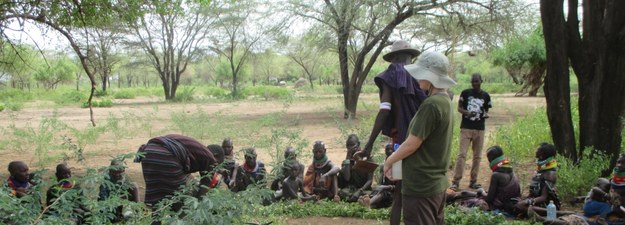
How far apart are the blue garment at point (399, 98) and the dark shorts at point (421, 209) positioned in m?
0.67

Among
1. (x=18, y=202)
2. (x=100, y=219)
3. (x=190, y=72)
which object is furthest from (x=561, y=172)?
(x=190, y=72)

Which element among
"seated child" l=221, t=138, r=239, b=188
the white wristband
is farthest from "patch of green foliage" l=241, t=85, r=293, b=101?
the white wristband

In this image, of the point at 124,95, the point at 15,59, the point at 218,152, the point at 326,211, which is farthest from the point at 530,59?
the point at 124,95

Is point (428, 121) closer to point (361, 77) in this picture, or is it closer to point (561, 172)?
point (561, 172)

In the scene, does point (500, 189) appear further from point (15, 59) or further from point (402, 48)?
point (15, 59)

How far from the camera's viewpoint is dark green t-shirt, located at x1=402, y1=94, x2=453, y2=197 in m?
2.73

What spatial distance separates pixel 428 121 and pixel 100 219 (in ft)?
5.57

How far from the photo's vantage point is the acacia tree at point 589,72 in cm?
562

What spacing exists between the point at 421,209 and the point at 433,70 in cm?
77

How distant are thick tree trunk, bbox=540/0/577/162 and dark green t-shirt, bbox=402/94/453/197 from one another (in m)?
3.62

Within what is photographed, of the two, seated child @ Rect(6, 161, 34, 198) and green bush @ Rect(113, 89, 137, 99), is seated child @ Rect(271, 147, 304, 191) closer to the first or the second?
seated child @ Rect(6, 161, 34, 198)

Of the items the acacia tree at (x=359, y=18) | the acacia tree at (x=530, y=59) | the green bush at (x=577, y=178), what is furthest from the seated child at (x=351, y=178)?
the acacia tree at (x=530, y=59)

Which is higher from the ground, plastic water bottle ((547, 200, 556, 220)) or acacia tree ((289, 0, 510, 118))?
acacia tree ((289, 0, 510, 118))

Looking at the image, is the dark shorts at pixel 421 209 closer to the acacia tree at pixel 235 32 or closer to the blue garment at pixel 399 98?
the blue garment at pixel 399 98
